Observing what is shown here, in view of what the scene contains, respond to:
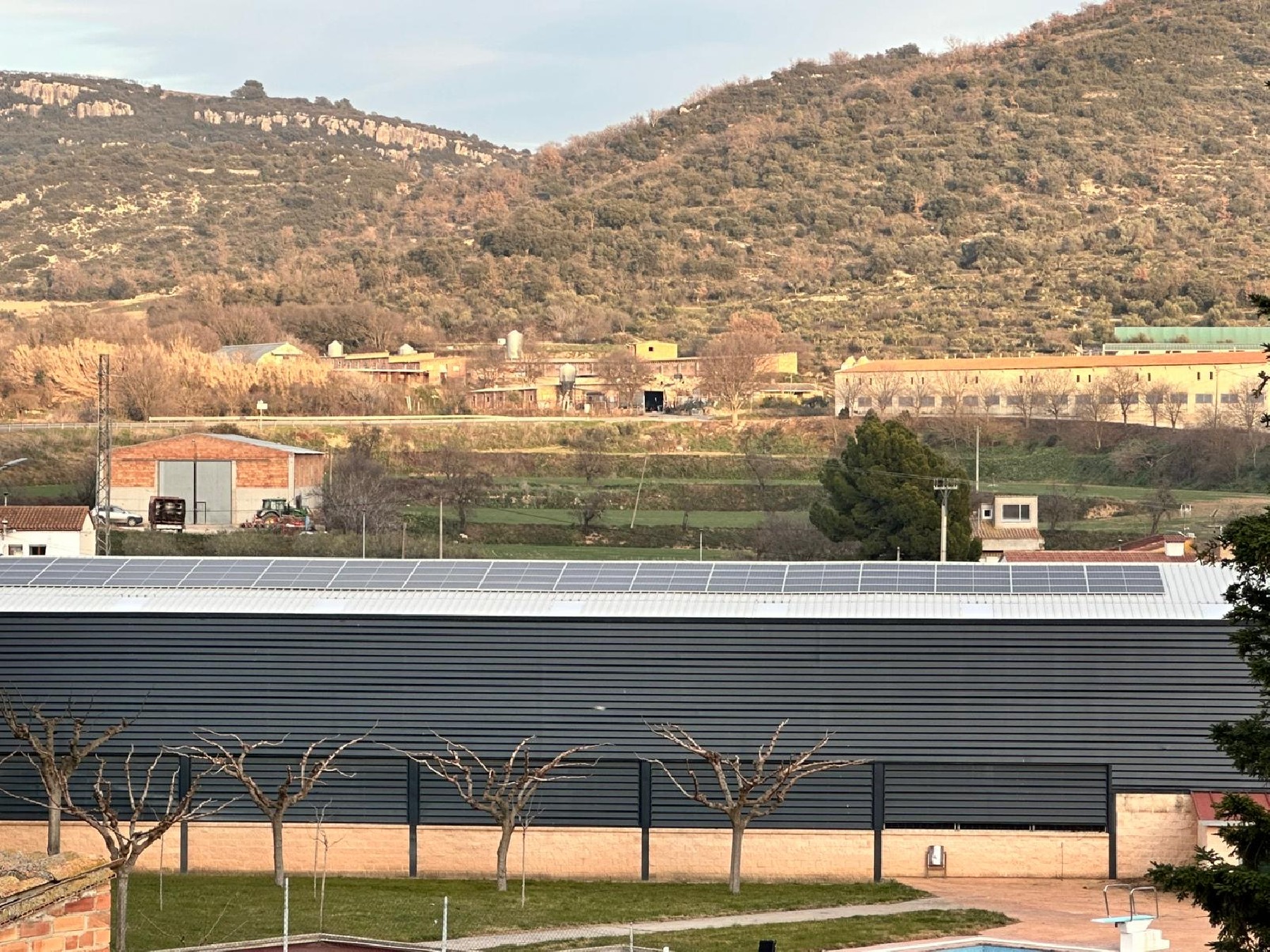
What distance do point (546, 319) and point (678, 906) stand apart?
88.4m

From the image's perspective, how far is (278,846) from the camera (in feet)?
72.3

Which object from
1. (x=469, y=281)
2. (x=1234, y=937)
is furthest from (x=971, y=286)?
(x=1234, y=937)

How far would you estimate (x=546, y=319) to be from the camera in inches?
4272

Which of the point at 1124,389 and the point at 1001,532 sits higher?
the point at 1124,389

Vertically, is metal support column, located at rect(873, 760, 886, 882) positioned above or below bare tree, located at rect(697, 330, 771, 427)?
below

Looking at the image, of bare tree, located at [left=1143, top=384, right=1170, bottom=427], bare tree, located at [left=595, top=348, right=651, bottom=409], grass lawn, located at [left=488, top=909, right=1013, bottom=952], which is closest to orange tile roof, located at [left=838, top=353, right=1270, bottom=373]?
bare tree, located at [left=1143, top=384, right=1170, bottom=427]

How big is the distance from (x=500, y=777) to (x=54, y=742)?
4.82 meters

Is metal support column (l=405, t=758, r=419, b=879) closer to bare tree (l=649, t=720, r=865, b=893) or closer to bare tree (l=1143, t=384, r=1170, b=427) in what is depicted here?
bare tree (l=649, t=720, r=865, b=893)

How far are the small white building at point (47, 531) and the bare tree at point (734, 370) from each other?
36.0 m

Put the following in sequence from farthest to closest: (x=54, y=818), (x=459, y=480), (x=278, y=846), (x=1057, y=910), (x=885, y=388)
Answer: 1. (x=885, y=388)
2. (x=459, y=480)
3. (x=54, y=818)
4. (x=278, y=846)
5. (x=1057, y=910)

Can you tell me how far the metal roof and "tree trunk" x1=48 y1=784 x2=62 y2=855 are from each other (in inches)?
118

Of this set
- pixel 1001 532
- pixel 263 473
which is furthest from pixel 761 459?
pixel 1001 532

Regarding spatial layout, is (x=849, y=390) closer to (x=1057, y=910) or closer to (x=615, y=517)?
(x=615, y=517)

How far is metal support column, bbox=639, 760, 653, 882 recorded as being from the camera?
77.2ft
